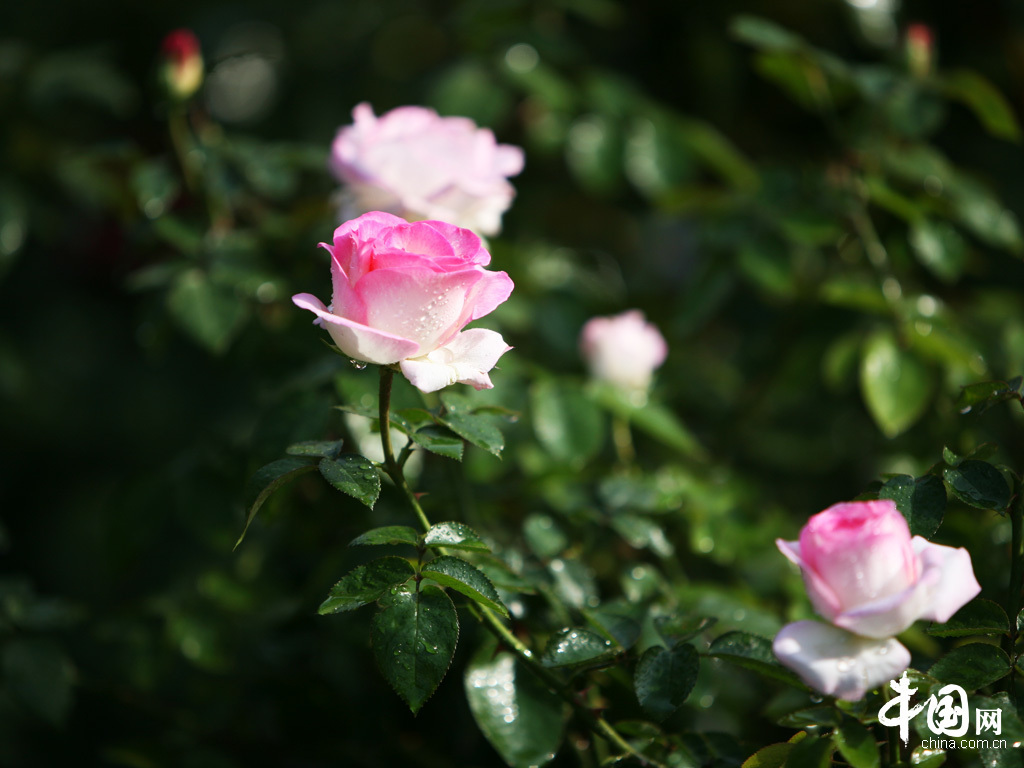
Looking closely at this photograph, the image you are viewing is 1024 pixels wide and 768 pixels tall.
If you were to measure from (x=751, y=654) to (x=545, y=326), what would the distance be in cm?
65

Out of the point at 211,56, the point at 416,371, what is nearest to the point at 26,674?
the point at 416,371

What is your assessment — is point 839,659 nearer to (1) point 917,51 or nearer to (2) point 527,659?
(2) point 527,659

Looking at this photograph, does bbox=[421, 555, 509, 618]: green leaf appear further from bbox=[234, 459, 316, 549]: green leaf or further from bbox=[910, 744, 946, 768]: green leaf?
bbox=[910, 744, 946, 768]: green leaf

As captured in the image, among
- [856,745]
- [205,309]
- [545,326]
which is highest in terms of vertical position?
[856,745]

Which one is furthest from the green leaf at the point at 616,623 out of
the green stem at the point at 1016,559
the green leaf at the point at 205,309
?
the green leaf at the point at 205,309

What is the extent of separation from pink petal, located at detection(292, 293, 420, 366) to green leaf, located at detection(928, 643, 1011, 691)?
0.36m

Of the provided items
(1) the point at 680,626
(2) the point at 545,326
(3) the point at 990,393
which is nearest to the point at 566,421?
(2) the point at 545,326

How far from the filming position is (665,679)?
0.51 metres

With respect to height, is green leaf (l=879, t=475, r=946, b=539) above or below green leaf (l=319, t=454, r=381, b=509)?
above

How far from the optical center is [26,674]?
0.78 m

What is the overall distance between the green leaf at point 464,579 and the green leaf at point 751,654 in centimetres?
15

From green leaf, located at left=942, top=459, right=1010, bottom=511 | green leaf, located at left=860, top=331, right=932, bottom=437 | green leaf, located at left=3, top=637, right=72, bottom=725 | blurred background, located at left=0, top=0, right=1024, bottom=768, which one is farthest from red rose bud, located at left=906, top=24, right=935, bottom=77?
green leaf, located at left=3, top=637, right=72, bottom=725

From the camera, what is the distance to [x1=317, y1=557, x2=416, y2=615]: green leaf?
0.47 metres

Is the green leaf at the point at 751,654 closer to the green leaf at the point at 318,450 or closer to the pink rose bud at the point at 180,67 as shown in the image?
the green leaf at the point at 318,450
